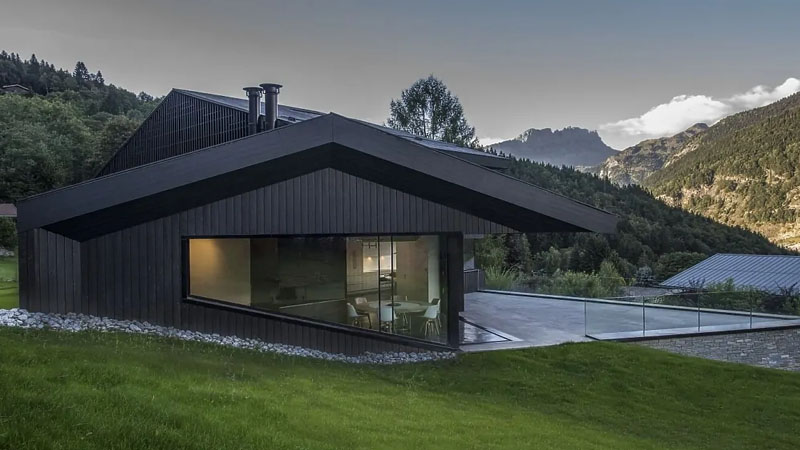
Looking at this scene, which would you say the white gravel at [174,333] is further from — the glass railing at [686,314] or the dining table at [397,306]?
the glass railing at [686,314]

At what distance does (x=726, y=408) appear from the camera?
8.13 m

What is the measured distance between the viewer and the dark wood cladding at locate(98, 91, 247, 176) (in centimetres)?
1367

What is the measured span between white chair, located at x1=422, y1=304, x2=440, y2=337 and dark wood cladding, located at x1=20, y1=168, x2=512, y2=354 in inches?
12.0

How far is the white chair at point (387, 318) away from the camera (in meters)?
10.0

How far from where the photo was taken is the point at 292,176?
918 cm

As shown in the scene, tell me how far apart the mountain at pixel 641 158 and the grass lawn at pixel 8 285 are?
6641 cm

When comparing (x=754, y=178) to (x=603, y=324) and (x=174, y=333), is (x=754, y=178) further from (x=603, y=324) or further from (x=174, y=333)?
(x=174, y=333)

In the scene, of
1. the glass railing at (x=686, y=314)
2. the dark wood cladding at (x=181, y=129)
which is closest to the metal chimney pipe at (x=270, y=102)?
the dark wood cladding at (x=181, y=129)

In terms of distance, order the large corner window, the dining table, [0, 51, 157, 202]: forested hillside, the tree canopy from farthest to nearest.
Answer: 1. the tree canopy
2. [0, 51, 157, 202]: forested hillside
3. the dining table
4. the large corner window

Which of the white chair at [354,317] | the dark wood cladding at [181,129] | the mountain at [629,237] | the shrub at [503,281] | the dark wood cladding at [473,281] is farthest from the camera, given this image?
the mountain at [629,237]

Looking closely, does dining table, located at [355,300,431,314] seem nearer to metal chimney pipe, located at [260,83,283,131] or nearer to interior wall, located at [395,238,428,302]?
interior wall, located at [395,238,428,302]

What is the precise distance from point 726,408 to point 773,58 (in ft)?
134

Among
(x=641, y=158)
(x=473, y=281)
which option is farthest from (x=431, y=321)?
(x=641, y=158)

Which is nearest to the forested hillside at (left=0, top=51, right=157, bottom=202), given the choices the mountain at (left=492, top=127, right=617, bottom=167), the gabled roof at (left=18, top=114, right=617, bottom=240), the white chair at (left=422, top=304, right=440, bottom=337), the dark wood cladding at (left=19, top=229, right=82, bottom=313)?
the dark wood cladding at (left=19, top=229, right=82, bottom=313)
